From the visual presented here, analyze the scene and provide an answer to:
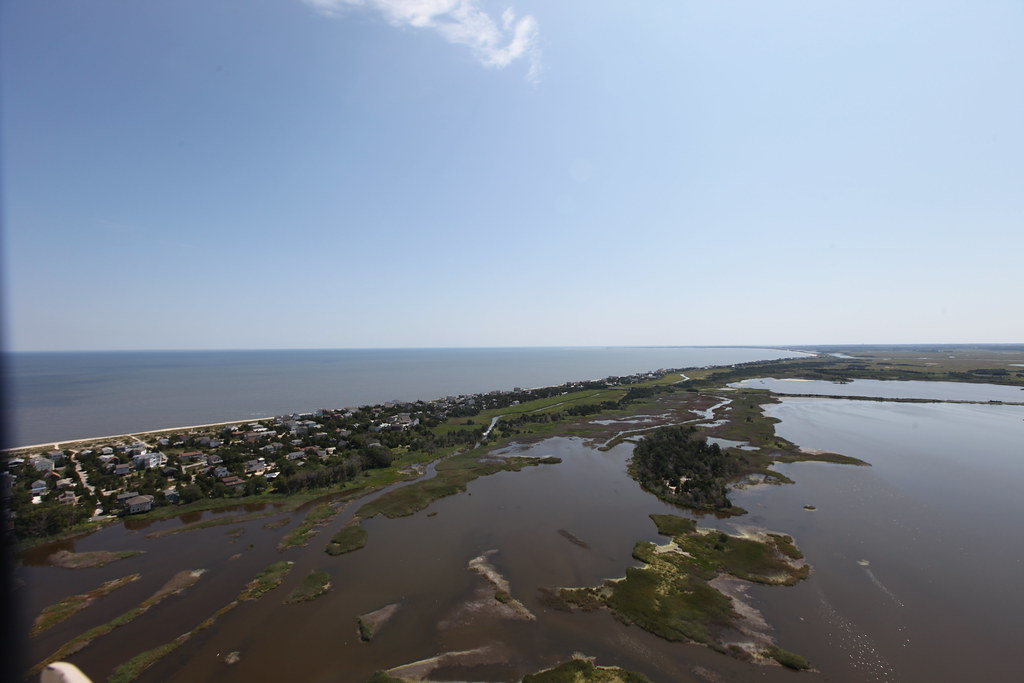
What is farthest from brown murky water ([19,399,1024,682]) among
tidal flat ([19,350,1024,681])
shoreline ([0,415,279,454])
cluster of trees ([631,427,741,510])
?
shoreline ([0,415,279,454])

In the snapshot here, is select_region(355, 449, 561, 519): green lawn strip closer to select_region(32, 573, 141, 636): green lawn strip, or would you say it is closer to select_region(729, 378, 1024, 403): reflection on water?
select_region(32, 573, 141, 636): green lawn strip

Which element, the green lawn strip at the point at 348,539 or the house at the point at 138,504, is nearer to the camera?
the green lawn strip at the point at 348,539

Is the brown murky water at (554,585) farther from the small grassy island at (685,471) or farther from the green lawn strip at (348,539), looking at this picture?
the small grassy island at (685,471)

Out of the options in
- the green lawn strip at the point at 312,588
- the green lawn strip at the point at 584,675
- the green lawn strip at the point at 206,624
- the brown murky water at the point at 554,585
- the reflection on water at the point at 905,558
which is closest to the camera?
the green lawn strip at the point at 584,675

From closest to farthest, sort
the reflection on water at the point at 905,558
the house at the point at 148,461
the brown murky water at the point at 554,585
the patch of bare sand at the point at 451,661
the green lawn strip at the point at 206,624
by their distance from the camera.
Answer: the green lawn strip at the point at 206,624 < the patch of bare sand at the point at 451,661 < the brown murky water at the point at 554,585 < the reflection on water at the point at 905,558 < the house at the point at 148,461

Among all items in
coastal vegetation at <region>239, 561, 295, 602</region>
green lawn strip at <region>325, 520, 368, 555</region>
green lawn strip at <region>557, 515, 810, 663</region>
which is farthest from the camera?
green lawn strip at <region>325, 520, 368, 555</region>

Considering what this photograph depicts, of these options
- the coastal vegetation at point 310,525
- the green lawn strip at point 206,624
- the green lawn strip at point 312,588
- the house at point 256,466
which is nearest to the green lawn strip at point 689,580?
the green lawn strip at point 312,588

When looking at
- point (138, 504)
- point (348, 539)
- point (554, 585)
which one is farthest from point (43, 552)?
point (554, 585)
